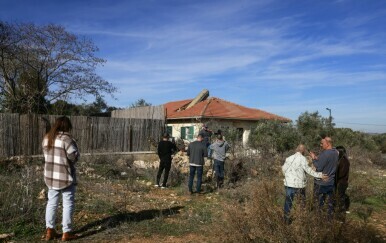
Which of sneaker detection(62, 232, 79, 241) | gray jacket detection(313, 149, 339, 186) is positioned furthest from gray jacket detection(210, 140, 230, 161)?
sneaker detection(62, 232, 79, 241)

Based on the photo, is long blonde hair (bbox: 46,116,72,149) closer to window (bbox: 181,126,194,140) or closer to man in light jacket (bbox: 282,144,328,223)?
man in light jacket (bbox: 282,144,328,223)

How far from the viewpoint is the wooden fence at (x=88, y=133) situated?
44.6 feet

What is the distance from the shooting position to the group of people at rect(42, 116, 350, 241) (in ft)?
16.7

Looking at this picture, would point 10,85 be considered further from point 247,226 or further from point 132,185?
point 247,226

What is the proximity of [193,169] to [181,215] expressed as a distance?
2.61 metres

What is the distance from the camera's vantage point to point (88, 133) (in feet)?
51.0

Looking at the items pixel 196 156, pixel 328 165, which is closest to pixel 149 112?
pixel 196 156

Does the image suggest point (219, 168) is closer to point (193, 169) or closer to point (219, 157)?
point (219, 157)

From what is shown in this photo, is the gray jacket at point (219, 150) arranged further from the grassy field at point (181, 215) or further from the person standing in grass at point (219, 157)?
the grassy field at point (181, 215)

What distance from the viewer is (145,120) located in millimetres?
17375

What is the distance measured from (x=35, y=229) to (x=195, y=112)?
1951cm

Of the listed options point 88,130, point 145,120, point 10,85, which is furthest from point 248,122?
point 10,85

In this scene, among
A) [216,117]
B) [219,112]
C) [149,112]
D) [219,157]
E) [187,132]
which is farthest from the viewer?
[219,112]

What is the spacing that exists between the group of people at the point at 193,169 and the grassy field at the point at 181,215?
28 cm
